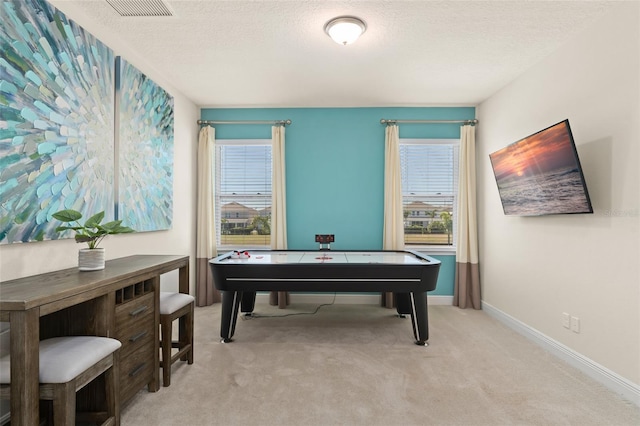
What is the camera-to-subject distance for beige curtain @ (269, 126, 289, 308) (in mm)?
4504

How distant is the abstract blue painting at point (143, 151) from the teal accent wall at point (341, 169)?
1.54m

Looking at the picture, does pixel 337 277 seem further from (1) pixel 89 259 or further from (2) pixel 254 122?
(2) pixel 254 122

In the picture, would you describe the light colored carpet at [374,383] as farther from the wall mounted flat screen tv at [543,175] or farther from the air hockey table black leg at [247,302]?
the wall mounted flat screen tv at [543,175]

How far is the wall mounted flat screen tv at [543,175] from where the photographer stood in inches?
98.7

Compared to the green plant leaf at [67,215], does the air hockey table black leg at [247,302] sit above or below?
below

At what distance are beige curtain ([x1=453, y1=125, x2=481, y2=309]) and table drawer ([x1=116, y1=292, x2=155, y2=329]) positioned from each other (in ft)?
12.0

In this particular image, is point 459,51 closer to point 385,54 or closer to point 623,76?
point 385,54

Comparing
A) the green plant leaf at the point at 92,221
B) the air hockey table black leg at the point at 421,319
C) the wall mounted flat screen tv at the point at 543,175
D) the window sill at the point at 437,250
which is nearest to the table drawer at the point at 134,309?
the green plant leaf at the point at 92,221

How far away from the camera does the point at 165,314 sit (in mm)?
2391

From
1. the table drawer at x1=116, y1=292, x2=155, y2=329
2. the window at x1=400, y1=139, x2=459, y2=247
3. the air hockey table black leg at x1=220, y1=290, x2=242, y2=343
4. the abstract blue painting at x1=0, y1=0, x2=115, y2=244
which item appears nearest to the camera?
the abstract blue painting at x1=0, y1=0, x2=115, y2=244

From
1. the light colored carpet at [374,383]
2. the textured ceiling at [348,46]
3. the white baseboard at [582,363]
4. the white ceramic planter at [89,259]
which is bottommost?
the light colored carpet at [374,383]

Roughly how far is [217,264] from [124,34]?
6.75ft

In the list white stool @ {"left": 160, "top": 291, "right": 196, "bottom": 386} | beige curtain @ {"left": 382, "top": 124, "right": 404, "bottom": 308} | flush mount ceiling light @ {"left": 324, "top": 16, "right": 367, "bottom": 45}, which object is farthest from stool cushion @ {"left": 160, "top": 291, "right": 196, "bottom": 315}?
beige curtain @ {"left": 382, "top": 124, "right": 404, "bottom": 308}

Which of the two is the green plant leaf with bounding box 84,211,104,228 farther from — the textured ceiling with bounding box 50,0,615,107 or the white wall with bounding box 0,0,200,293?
the textured ceiling with bounding box 50,0,615,107
